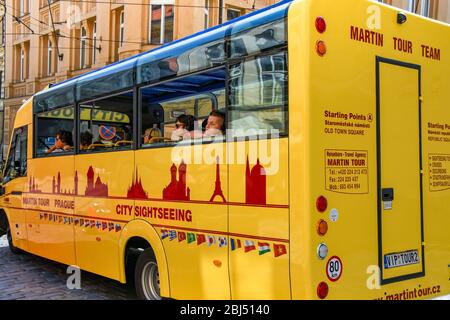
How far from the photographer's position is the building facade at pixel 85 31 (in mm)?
21688

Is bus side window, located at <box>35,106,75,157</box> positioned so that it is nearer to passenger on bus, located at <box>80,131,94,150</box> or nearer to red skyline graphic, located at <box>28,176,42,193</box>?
passenger on bus, located at <box>80,131,94,150</box>

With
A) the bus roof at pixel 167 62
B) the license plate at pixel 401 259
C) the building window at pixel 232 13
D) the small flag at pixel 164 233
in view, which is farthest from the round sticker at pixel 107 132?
the building window at pixel 232 13

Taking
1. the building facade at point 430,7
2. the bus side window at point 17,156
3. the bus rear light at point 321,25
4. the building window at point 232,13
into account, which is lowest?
the bus side window at point 17,156

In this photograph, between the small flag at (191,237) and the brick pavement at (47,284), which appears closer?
the small flag at (191,237)

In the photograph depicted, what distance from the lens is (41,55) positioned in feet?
94.9

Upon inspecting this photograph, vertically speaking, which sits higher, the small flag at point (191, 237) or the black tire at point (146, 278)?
the small flag at point (191, 237)

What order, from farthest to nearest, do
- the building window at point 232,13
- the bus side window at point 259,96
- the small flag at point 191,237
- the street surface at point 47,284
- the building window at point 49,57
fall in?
the building window at point 49,57 < the building window at point 232,13 < the street surface at point 47,284 < the small flag at point 191,237 < the bus side window at point 259,96

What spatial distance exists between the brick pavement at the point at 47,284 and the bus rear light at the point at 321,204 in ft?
12.2

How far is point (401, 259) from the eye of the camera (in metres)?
4.42

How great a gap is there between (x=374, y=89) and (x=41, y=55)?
27.8 metres

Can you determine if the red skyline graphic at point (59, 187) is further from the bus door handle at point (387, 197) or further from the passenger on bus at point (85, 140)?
the bus door handle at point (387, 197)

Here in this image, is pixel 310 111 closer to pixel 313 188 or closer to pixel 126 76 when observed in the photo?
pixel 313 188

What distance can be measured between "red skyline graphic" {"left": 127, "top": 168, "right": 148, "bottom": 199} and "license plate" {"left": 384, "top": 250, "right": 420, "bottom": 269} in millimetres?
2637

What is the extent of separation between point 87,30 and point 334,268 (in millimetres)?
23687
